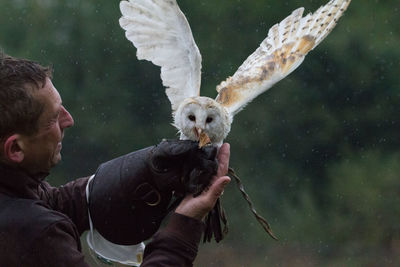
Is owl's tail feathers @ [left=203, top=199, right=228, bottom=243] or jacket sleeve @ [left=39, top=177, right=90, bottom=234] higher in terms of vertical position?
jacket sleeve @ [left=39, top=177, right=90, bottom=234]

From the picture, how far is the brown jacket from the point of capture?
3.54 feet

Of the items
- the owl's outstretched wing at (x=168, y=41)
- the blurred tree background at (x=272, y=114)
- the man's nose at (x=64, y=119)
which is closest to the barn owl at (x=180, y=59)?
the owl's outstretched wing at (x=168, y=41)

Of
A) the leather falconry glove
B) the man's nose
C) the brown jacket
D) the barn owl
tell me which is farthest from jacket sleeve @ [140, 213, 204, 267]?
the barn owl

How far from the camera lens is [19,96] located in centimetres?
109

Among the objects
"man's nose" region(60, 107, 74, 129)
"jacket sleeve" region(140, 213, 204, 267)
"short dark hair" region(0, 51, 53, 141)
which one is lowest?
"jacket sleeve" region(140, 213, 204, 267)

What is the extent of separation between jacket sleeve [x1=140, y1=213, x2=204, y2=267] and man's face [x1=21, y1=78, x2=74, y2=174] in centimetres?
24

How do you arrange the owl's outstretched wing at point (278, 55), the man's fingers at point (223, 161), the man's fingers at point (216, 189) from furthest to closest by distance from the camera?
the owl's outstretched wing at point (278, 55) < the man's fingers at point (223, 161) < the man's fingers at point (216, 189)

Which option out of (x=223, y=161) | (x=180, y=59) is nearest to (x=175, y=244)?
(x=223, y=161)

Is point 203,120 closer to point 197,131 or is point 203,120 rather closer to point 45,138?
point 197,131

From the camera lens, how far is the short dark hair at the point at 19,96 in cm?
108

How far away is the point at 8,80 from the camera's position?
3.56ft

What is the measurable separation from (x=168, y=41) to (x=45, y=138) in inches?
36.0

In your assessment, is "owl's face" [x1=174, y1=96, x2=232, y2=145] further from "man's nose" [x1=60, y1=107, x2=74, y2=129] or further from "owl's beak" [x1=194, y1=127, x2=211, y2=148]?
"man's nose" [x1=60, y1=107, x2=74, y2=129]

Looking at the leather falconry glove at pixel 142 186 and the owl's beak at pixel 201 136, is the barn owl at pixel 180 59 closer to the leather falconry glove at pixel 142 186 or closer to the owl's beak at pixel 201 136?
the owl's beak at pixel 201 136
